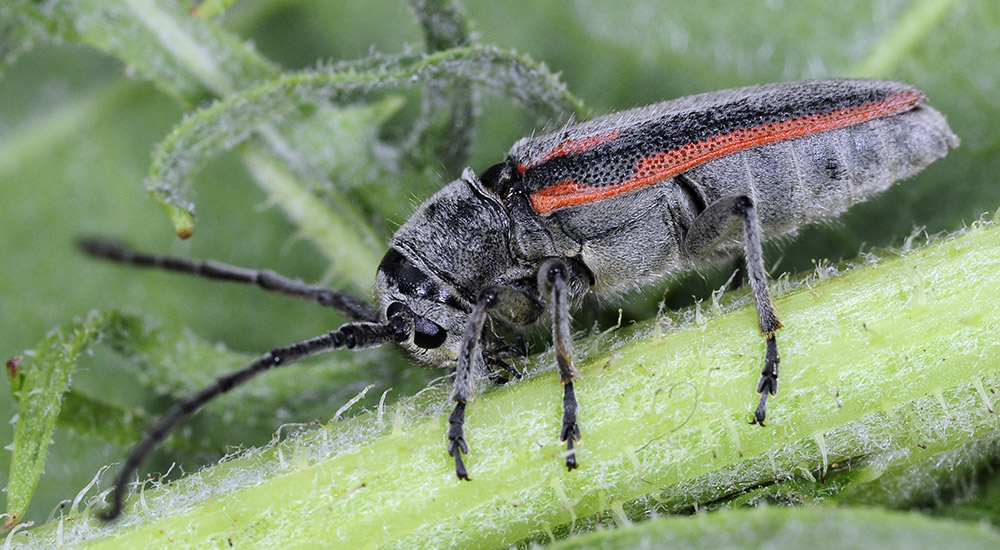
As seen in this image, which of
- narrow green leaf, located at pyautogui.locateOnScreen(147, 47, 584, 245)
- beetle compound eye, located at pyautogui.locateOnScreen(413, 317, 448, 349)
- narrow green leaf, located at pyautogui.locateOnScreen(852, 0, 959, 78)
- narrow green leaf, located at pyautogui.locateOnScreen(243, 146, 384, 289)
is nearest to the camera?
narrow green leaf, located at pyautogui.locateOnScreen(147, 47, 584, 245)

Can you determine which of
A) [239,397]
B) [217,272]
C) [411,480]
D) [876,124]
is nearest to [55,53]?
[217,272]

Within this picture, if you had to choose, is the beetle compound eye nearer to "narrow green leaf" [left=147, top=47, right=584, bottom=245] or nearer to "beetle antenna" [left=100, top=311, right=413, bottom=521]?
"beetle antenna" [left=100, top=311, right=413, bottom=521]

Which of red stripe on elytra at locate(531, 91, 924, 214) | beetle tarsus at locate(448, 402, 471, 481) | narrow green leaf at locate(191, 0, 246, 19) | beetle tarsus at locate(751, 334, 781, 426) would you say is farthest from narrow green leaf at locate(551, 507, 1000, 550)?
→ narrow green leaf at locate(191, 0, 246, 19)

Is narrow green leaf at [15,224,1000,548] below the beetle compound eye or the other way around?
below

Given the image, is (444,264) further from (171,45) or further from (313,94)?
(171,45)

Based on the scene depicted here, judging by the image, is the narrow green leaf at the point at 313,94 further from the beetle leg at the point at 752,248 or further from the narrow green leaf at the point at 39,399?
the beetle leg at the point at 752,248

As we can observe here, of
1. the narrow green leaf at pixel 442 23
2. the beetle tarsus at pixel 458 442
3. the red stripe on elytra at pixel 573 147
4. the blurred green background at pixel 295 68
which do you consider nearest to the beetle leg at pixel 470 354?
the beetle tarsus at pixel 458 442
